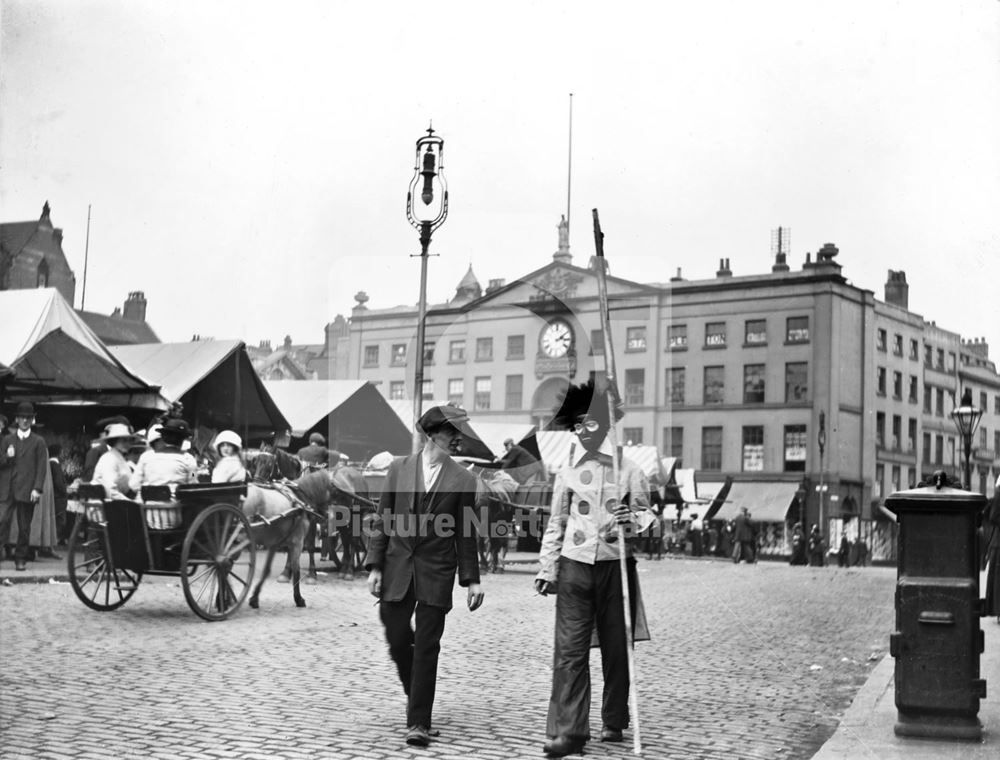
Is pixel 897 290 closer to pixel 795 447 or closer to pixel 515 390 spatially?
pixel 795 447

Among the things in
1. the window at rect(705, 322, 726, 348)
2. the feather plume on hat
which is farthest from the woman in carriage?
the window at rect(705, 322, 726, 348)

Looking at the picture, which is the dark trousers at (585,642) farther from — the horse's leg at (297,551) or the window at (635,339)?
the window at (635,339)

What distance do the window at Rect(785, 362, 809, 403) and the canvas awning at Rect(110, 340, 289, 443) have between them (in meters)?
31.2

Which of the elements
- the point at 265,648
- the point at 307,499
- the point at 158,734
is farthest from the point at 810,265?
the point at 158,734

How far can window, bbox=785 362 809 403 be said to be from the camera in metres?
47.6

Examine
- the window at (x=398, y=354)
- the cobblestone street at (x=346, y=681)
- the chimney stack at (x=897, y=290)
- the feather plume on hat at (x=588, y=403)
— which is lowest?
the cobblestone street at (x=346, y=681)

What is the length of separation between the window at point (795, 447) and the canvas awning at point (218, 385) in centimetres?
3222

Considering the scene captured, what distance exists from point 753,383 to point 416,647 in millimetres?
44916

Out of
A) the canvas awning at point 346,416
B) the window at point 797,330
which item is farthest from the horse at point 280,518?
the window at point 797,330

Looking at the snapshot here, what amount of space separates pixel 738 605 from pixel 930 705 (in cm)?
935

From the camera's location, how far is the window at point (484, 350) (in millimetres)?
17812

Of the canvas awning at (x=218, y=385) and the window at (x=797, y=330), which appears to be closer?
the canvas awning at (x=218, y=385)

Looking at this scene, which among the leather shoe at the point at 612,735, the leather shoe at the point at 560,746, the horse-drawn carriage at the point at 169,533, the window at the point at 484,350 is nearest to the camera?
the leather shoe at the point at 560,746

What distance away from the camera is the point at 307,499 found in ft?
43.5
